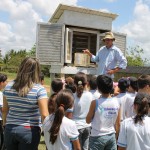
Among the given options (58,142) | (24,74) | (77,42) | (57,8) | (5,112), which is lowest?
(58,142)

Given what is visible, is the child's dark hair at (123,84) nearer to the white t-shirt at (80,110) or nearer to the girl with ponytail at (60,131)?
the white t-shirt at (80,110)

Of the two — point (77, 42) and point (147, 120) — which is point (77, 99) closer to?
point (147, 120)

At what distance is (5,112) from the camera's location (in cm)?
372

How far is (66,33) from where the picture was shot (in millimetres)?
10688

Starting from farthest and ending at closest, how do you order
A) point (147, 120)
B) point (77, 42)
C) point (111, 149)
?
point (77, 42), point (111, 149), point (147, 120)

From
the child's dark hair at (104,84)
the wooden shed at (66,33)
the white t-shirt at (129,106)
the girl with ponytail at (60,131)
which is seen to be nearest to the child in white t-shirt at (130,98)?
the white t-shirt at (129,106)

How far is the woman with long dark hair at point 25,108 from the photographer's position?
11.0 ft

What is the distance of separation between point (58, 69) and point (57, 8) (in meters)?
2.19

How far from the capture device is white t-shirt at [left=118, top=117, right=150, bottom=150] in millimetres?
3096

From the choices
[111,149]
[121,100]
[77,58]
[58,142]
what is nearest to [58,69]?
[77,58]

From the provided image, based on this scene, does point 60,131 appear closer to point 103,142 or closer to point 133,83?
point 103,142

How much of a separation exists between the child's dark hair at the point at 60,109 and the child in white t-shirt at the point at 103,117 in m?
0.76

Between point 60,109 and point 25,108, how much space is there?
43 cm

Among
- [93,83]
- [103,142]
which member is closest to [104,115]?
[103,142]
